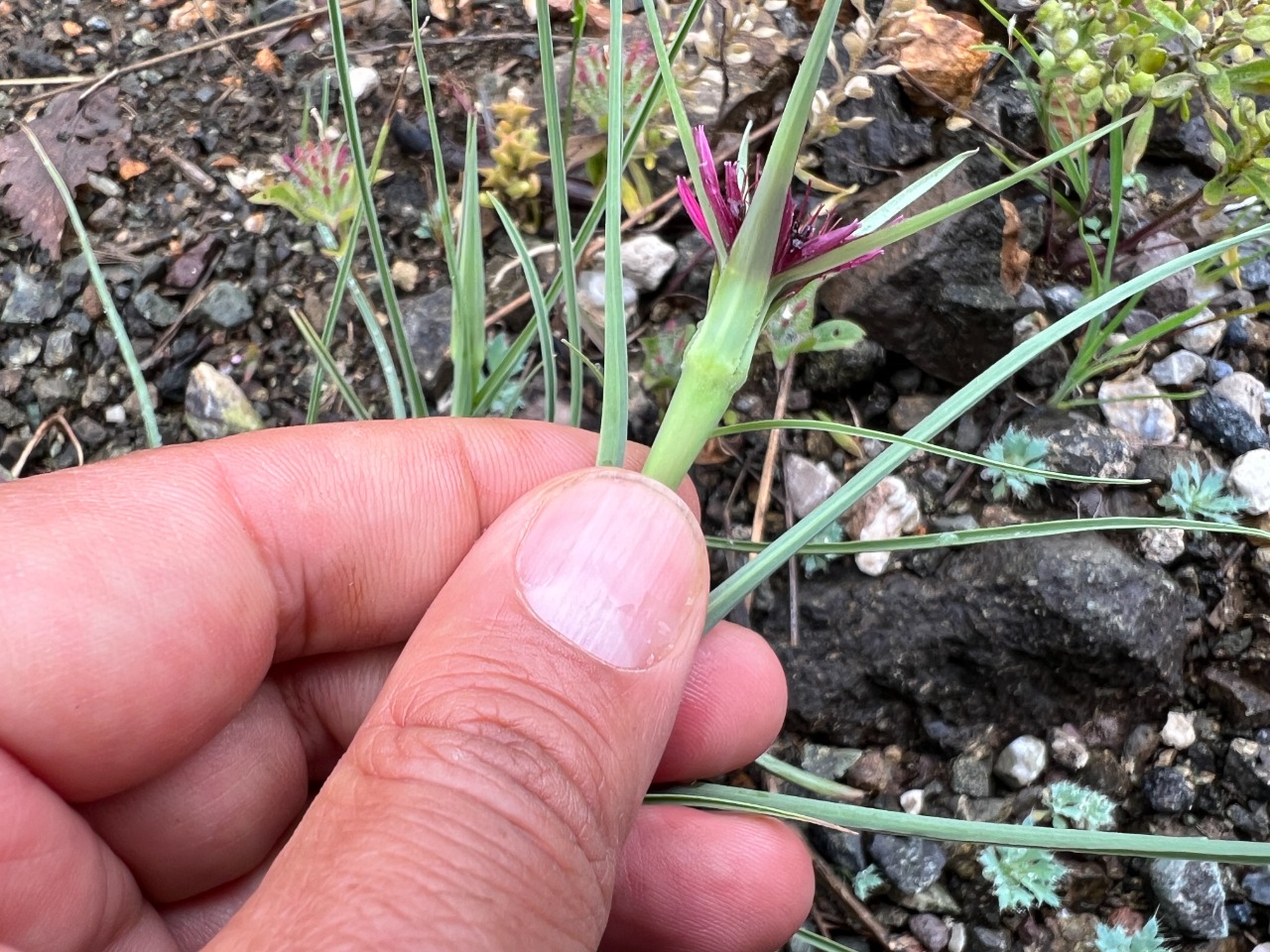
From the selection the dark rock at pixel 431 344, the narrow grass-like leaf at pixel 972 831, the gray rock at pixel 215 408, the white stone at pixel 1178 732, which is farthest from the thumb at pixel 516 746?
the white stone at pixel 1178 732

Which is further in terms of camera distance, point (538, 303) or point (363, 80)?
point (363, 80)

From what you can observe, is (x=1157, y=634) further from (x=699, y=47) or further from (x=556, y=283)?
(x=699, y=47)

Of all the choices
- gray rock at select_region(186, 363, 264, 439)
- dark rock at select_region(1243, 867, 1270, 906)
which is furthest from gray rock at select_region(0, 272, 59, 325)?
dark rock at select_region(1243, 867, 1270, 906)

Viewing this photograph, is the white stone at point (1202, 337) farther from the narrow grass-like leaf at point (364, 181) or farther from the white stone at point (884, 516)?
the narrow grass-like leaf at point (364, 181)

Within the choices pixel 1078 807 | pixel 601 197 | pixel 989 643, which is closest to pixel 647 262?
pixel 601 197

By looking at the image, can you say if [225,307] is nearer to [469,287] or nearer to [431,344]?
[431,344]

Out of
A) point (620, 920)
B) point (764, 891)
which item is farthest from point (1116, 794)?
point (620, 920)
